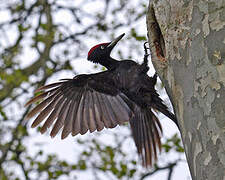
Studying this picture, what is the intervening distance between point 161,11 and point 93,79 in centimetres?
158

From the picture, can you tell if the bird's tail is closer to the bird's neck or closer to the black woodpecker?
the black woodpecker

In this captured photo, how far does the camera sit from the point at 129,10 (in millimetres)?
5488

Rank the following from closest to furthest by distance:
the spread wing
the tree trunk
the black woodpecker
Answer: the tree trunk < the black woodpecker < the spread wing

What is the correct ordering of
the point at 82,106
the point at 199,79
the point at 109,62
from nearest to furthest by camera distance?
the point at 199,79, the point at 109,62, the point at 82,106

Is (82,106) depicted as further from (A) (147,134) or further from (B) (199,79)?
(B) (199,79)

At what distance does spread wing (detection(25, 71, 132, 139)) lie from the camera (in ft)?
12.1

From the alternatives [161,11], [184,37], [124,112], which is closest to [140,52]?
[124,112]

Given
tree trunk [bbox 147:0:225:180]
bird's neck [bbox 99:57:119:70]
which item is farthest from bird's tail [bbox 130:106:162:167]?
tree trunk [bbox 147:0:225:180]

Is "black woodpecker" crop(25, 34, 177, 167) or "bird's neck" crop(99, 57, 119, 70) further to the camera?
"bird's neck" crop(99, 57, 119, 70)

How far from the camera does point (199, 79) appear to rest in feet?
5.76

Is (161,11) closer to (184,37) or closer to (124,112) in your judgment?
(184,37)

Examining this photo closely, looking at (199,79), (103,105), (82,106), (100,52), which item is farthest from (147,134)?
(199,79)

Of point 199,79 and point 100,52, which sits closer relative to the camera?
point 199,79

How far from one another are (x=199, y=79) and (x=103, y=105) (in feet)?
7.01
